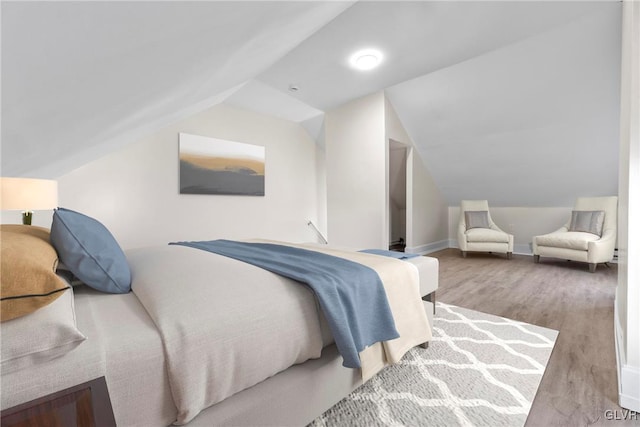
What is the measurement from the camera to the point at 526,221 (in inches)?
201

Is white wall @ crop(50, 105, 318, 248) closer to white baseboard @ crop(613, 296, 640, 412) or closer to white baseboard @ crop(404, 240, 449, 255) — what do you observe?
white baseboard @ crop(404, 240, 449, 255)

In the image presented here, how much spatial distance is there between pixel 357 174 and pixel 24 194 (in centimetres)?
354

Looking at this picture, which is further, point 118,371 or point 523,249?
point 523,249

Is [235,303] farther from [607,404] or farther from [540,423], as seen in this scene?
[607,404]

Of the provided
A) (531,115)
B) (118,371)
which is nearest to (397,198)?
(531,115)

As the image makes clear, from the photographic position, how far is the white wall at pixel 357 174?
399 cm

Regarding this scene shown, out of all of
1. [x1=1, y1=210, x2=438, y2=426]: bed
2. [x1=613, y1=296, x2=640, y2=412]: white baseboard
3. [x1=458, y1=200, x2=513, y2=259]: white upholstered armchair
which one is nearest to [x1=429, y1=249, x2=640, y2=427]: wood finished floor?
[x1=613, y1=296, x2=640, y2=412]: white baseboard

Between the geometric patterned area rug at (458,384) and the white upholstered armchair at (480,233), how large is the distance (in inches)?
114

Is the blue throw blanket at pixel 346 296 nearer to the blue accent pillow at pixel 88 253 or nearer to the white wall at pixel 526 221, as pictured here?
the blue accent pillow at pixel 88 253

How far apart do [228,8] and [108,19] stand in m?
0.57

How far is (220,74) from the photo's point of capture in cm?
207

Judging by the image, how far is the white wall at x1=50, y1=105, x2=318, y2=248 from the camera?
3301 mm

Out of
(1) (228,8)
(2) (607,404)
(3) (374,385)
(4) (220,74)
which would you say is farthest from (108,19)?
(2) (607,404)

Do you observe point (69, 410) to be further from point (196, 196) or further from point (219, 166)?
point (219, 166)
